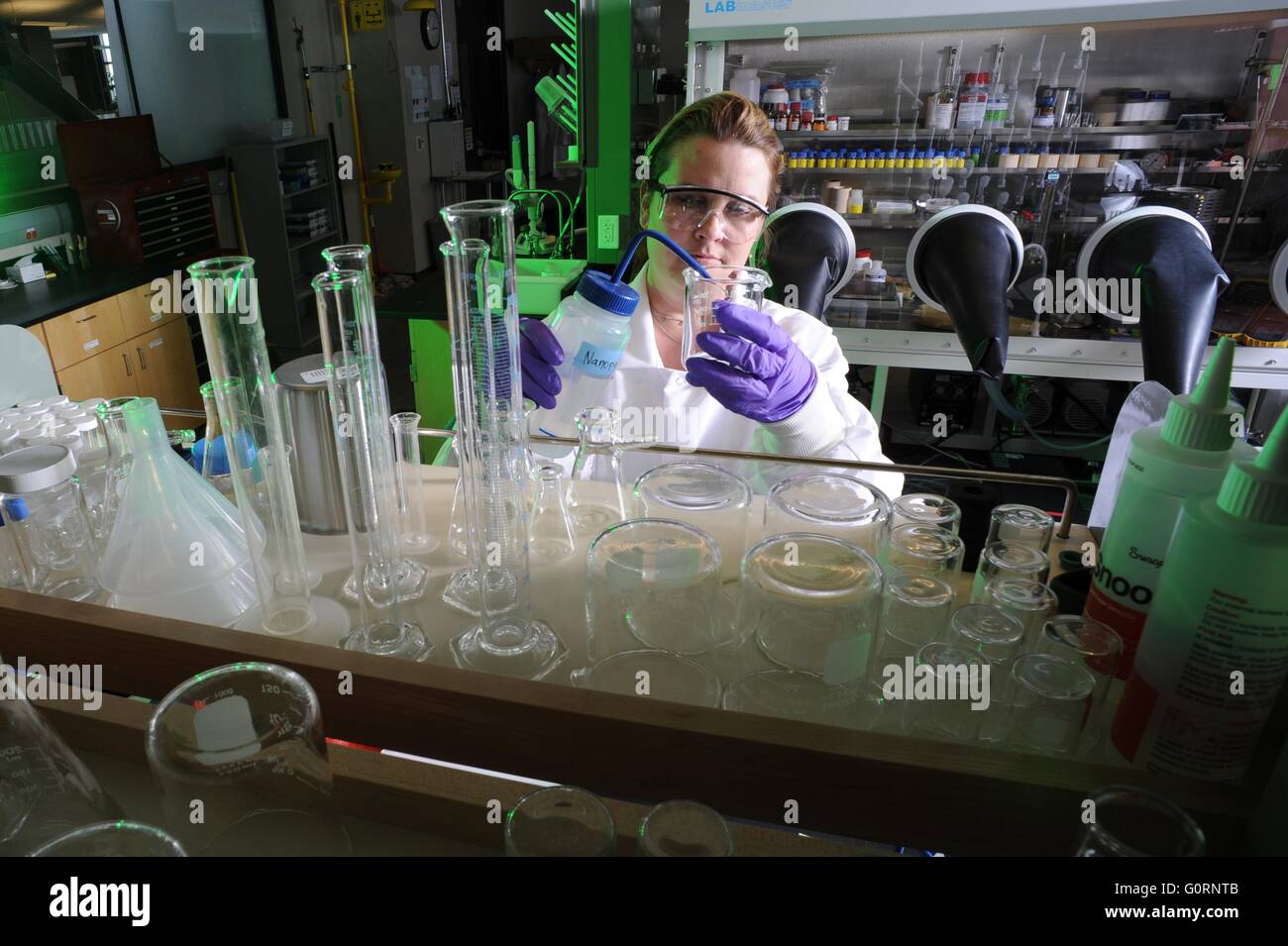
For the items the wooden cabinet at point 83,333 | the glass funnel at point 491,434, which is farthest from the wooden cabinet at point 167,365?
the glass funnel at point 491,434

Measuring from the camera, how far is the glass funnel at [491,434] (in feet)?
2.10

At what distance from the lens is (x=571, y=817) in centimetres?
43

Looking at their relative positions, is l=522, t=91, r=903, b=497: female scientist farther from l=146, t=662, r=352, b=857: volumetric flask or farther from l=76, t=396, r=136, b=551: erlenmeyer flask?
l=146, t=662, r=352, b=857: volumetric flask

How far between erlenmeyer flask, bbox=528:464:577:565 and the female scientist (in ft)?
1.68

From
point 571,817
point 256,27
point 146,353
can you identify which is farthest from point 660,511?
point 256,27

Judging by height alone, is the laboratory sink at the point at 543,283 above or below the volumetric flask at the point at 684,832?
below

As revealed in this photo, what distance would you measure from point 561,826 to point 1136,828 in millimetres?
307

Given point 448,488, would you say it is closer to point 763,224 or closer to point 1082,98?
point 763,224

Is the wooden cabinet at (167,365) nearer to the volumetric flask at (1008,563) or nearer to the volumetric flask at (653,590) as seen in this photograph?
the volumetric flask at (653,590)

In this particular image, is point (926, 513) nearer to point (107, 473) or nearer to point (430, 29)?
point (107, 473)

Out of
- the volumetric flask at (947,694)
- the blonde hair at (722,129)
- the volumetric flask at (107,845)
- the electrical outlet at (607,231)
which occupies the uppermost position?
the blonde hair at (722,129)

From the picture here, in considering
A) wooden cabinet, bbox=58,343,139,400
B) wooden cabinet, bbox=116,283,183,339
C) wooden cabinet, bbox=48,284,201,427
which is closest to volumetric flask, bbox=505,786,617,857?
wooden cabinet, bbox=48,284,201,427

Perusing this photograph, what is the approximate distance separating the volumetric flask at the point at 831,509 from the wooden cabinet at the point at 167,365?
367 cm

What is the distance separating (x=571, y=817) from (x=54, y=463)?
1.94ft
